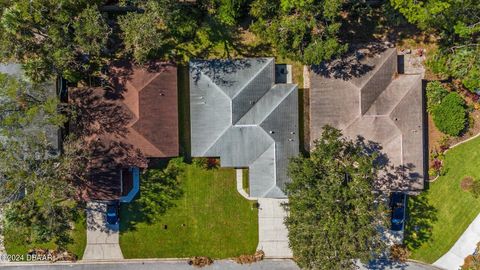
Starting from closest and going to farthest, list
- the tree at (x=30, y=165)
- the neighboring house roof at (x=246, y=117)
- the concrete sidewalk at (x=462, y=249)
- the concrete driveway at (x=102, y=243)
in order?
1. the tree at (x=30, y=165)
2. the neighboring house roof at (x=246, y=117)
3. the concrete driveway at (x=102, y=243)
4. the concrete sidewalk at (x=462, y=249)

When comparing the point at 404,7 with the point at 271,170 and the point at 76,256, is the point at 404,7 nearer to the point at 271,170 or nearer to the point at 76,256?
the point at 271,170

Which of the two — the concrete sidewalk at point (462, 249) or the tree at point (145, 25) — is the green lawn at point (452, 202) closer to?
the concrete sidewalk at point (462, 249)

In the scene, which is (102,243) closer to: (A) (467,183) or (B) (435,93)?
(B) (435,93)

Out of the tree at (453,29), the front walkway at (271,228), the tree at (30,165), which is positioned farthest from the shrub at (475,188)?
the tree at (30,165)

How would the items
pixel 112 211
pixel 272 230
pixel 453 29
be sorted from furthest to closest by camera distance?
pixel 272 230 → pixel 112 211 → pixel 453 29

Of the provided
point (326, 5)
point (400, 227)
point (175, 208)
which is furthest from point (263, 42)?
point (400, 227)

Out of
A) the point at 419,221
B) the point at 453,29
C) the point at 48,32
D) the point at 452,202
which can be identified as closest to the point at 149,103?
the point at 48,32

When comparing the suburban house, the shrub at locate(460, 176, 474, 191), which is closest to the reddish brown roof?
the suburban house
